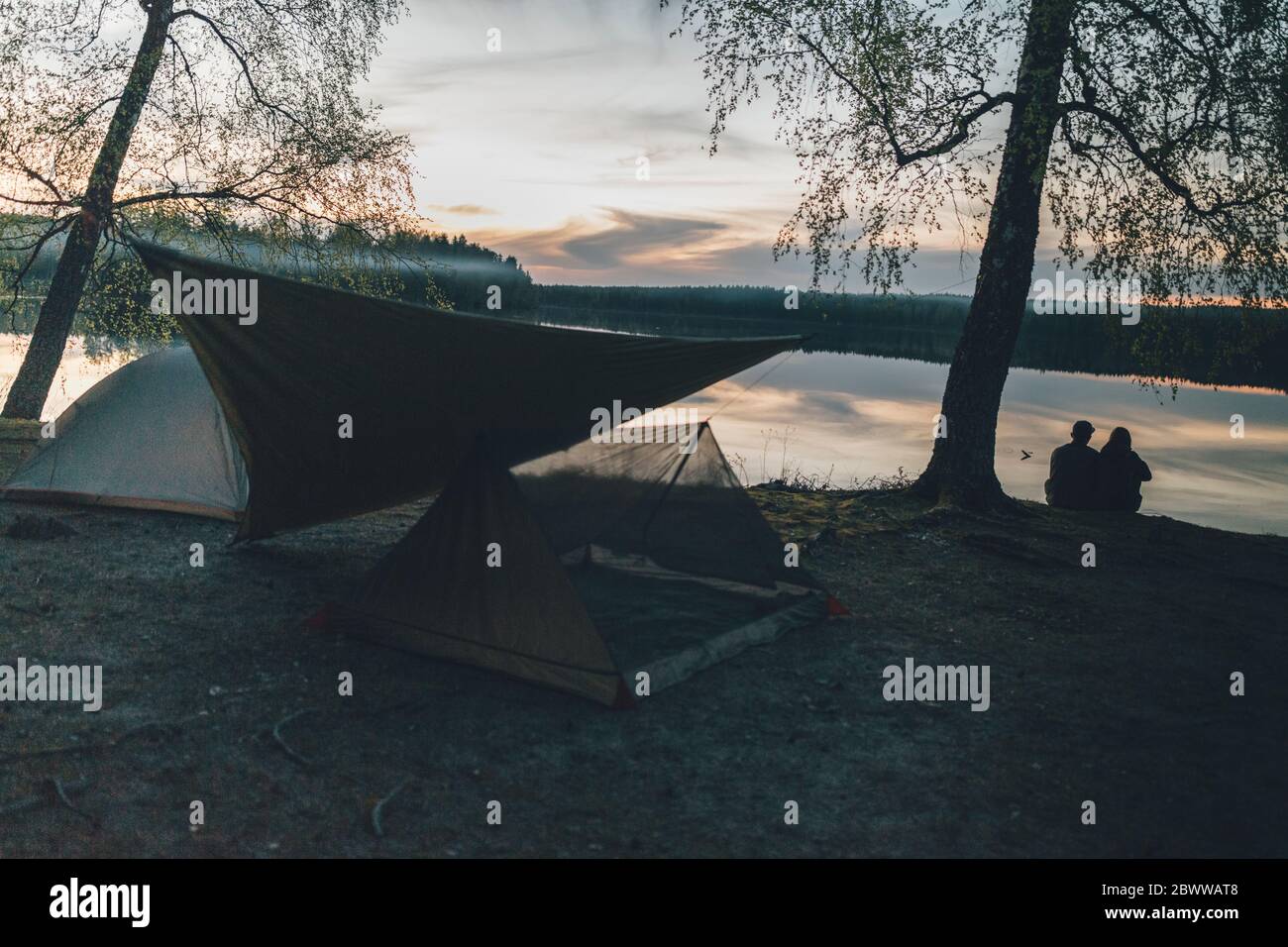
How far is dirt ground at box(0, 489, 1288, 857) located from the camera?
4.34m

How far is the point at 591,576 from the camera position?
8336 millimetres

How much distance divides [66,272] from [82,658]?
993 centimetres

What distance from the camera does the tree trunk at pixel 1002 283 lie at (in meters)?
10.6

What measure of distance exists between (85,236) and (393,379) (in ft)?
32.3

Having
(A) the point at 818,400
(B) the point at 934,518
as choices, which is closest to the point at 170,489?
(B) the point at 934,518

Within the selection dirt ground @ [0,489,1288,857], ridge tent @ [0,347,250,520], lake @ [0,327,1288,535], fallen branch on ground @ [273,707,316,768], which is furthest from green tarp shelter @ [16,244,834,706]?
lake @ [0,327,1288,535]

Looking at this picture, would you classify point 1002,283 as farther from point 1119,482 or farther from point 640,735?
point 640,735

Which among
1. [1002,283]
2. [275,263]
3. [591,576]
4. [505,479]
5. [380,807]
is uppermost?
[275,263]

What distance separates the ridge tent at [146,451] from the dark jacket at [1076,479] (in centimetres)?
992

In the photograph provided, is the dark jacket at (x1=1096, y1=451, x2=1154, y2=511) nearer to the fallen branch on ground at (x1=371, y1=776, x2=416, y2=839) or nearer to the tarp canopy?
the tarp canopy

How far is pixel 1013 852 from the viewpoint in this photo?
430 cm

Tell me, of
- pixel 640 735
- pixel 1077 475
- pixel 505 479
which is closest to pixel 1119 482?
pixel 1077 475

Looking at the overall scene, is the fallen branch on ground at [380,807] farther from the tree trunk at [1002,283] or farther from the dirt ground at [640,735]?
the tree trunk at [1002,283]
